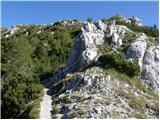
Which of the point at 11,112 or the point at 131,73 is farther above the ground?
the point at 131,73

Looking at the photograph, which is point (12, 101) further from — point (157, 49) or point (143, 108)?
point (157, 49)

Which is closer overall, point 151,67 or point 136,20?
point 151,67

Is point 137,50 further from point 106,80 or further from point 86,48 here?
point 106,80

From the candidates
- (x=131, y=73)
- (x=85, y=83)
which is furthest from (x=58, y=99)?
(x=131, y=73)

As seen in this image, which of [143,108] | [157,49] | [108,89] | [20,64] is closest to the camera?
[143,108]

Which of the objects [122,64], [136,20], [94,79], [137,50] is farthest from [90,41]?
[136,20]

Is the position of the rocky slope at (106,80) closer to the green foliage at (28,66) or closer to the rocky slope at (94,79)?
the rocky slope at (94,79)

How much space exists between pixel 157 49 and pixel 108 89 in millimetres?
17305

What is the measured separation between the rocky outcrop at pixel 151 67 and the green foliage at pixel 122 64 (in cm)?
171

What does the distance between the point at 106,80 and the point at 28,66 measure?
1224 inches

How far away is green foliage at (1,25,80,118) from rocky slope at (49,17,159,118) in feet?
12.6

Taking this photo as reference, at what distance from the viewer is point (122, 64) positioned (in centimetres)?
6825

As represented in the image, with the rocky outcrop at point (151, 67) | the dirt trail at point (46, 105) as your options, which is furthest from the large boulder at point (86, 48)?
the rocky outcrop at point (151, 67)

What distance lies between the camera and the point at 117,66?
2694 inches
